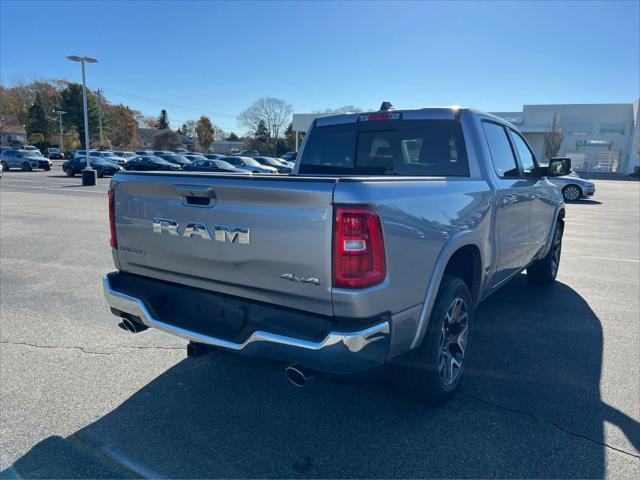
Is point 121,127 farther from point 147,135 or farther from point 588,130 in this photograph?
point 588,130

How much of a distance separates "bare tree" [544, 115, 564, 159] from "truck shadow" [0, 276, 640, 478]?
5728 cm

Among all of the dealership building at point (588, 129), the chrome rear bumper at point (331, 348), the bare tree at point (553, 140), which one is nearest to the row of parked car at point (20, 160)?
the dealership building at point (588, 129)

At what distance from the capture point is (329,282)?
2.35 m

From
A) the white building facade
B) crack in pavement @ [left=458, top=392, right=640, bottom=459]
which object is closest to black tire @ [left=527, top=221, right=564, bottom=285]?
crack in pavement @ [left=458, top=392, right=640, bottom=459]

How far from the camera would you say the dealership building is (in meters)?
60.4

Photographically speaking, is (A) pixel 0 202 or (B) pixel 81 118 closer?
(A) pixel 0 202

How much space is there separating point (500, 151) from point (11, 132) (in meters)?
101

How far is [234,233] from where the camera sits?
2648mm

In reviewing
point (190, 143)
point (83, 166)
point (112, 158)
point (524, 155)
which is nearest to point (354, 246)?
point (524, 155)

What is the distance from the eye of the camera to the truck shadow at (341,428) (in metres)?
2.58

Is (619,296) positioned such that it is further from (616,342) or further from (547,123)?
(547,123)

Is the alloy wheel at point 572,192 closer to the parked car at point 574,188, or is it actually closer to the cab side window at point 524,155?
the parked car at point 574,188

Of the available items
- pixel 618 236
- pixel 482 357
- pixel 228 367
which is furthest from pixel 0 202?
pixel 618 236

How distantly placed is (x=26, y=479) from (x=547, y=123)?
224 feet
